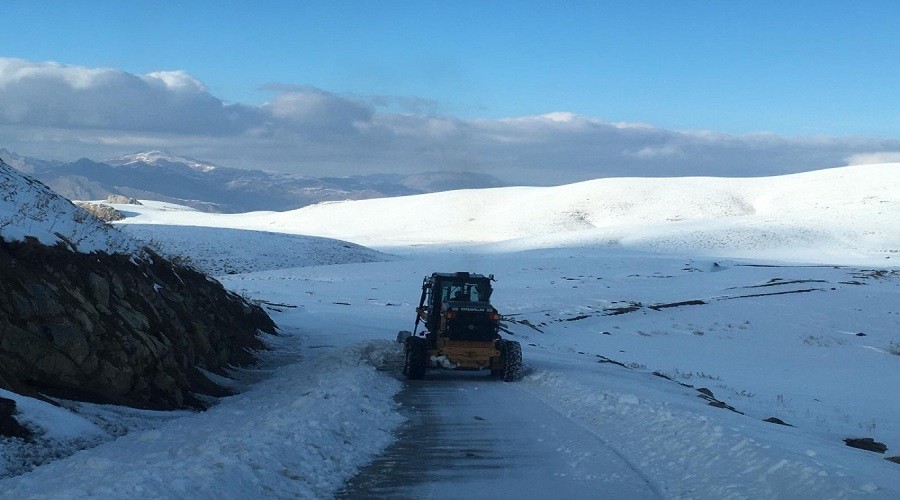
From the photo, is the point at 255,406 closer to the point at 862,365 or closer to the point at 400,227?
the point at 862,365

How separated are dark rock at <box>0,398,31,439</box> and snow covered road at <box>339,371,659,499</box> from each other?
3423 mm

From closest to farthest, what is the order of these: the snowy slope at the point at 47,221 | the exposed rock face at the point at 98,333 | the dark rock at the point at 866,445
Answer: the exposed rock face at the point at 98,333 → the dark rock at the point at 866,445 → the snowy slope at the point at 47,221

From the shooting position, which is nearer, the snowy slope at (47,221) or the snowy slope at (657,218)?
the snowy slope at (47,221)

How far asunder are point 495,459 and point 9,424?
5.23 m

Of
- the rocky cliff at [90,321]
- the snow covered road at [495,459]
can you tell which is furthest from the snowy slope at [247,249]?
the snow covered road at [495,459]

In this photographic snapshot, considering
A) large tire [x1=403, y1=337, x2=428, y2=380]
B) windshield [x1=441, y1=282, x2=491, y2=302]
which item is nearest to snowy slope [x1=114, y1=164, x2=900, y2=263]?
windshield [x1=441, y1=282, x2=491, y2=302]

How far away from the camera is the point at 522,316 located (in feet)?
113

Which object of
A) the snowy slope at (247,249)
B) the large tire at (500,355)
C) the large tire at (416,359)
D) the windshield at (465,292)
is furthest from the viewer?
the snowy slope at (247,249)

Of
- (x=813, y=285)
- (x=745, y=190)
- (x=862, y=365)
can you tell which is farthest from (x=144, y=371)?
(x=745, y=190)

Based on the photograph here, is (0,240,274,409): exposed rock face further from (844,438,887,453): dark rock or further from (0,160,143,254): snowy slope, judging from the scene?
(844,438,887,453): dark rock

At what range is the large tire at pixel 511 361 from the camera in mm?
17359

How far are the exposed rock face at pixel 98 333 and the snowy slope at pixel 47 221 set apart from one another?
0.29m

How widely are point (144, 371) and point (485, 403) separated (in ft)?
18.1

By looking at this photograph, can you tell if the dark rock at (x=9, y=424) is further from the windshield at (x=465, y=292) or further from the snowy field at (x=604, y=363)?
the windshield at (x=465, y=292)
